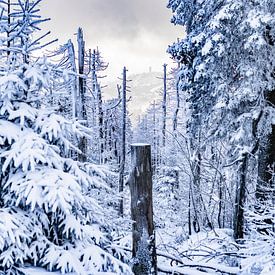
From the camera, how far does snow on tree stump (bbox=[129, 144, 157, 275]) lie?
183 inches

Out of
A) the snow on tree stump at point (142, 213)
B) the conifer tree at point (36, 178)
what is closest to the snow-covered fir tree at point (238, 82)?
the snow on tree stump at point (142, 213)

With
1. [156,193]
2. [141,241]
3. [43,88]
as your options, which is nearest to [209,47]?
[43,88]

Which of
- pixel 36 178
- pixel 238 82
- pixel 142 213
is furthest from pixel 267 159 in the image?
pixel 36 178

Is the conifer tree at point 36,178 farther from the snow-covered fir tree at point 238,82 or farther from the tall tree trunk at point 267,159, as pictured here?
the tall tree trunk at point 267,159

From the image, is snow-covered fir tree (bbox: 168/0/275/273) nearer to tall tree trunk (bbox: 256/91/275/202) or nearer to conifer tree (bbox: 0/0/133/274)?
tall tree trunk (bbox: 256/91/275/202)

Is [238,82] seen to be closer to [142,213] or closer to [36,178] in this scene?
[142,213]

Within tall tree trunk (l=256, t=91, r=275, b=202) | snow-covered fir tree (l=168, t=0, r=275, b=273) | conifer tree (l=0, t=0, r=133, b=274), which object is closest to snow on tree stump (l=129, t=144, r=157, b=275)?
conifer tree (l=0, t=0, r=133, b=274)

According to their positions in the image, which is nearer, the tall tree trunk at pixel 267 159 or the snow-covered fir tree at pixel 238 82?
the snow-covered fir tree at pixel 238 82

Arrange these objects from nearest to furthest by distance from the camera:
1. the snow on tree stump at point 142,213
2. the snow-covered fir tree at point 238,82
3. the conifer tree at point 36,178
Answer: the conifer tree at point 36,178 → the snow on tree stump at point 142,213 → the snow-covered fir tree at point 238,82

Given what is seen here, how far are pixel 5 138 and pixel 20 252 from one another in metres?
1.52

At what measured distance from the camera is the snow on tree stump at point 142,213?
183 inches

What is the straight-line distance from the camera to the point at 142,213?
4.69 meters

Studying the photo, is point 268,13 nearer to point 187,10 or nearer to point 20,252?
point 187,10

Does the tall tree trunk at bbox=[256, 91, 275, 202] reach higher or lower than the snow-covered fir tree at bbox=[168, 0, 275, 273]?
lower
